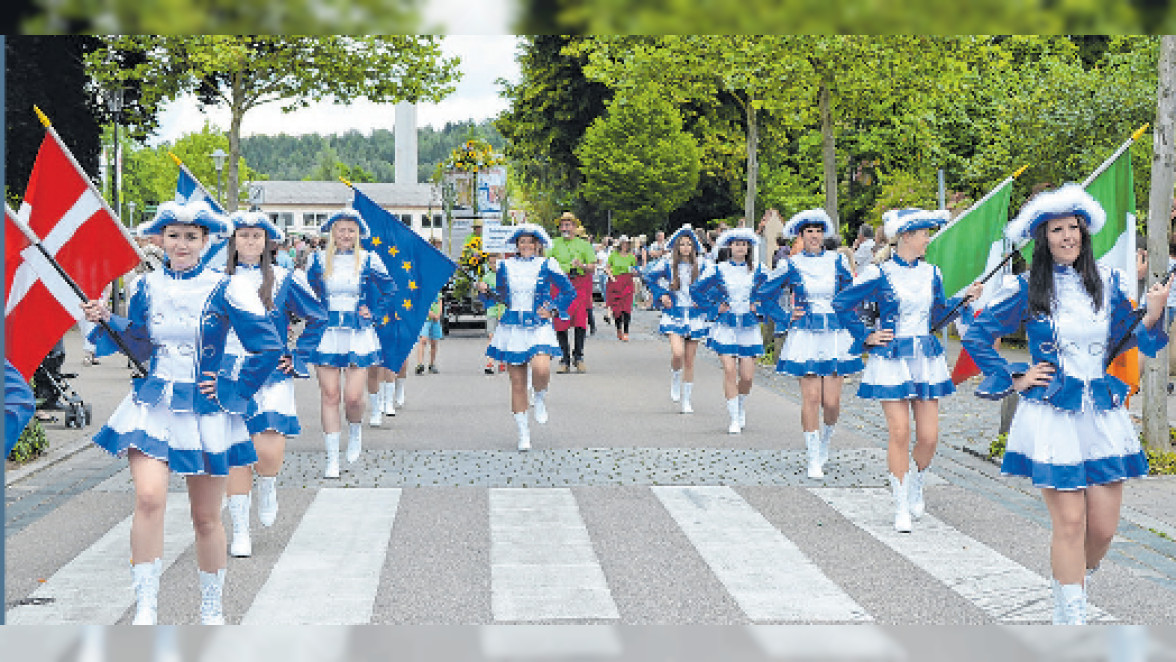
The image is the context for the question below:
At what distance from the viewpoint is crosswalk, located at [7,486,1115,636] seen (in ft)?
21.3

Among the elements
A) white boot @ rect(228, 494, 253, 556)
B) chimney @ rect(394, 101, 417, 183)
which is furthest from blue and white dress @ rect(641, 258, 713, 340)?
chimney @ rect(394, 101, 417, 183)

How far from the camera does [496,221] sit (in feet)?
112

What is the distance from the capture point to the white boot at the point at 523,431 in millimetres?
12281

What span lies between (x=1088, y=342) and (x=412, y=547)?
4049mm

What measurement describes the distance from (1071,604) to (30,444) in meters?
8.80

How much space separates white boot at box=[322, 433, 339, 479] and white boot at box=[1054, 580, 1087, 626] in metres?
6.28

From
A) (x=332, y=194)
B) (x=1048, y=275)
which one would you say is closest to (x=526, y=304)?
(x=1048, y=275)

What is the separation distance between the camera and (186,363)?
596 cm

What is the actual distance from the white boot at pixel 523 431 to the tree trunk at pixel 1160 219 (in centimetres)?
519

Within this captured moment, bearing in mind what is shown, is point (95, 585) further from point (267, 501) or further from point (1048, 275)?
point (1048, 275)

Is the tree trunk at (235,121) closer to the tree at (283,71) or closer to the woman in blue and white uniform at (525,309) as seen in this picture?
the tree at (283,71)

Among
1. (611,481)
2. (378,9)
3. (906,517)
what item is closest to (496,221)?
(611,481)

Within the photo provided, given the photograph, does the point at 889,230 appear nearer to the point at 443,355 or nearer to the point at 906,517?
the point at 906,517

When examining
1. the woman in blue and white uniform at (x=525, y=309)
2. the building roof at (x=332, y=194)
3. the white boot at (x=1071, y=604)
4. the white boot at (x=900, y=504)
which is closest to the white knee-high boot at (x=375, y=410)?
the woman in blue and white uniform at (x=525, y=309)
